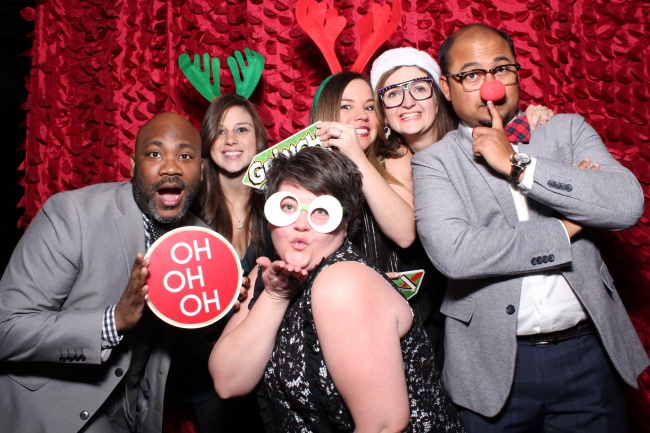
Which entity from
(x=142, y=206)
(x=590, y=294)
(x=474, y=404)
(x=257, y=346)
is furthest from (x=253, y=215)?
(x=590, y=294)

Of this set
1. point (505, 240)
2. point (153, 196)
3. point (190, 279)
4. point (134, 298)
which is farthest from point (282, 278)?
point (153, 196)

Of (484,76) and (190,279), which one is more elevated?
(484,76)

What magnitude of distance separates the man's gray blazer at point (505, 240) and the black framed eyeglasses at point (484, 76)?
14 centimetres

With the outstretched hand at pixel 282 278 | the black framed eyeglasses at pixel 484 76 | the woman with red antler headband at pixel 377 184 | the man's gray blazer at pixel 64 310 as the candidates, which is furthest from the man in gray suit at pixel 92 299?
the black framed eyeglasses at pixel 484 76

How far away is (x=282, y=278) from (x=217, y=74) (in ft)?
5.18

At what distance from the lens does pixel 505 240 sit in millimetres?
1411

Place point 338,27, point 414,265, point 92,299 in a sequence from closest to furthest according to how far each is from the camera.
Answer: point 92,299
point 414,265
point 338,27

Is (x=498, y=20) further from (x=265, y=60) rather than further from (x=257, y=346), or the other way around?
(x=257, y=346)

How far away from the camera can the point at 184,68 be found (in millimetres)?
2482

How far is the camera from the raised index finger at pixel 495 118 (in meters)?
1.55

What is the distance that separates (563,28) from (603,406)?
185cm

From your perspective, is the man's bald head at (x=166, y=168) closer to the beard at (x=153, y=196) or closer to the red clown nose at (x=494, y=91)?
the beard at (x=153, y=196)

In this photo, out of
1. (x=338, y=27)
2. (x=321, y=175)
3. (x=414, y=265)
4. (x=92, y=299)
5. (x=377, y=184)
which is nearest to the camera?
(x=321, y=175)

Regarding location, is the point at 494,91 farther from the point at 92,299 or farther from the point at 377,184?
the point at 92,299
